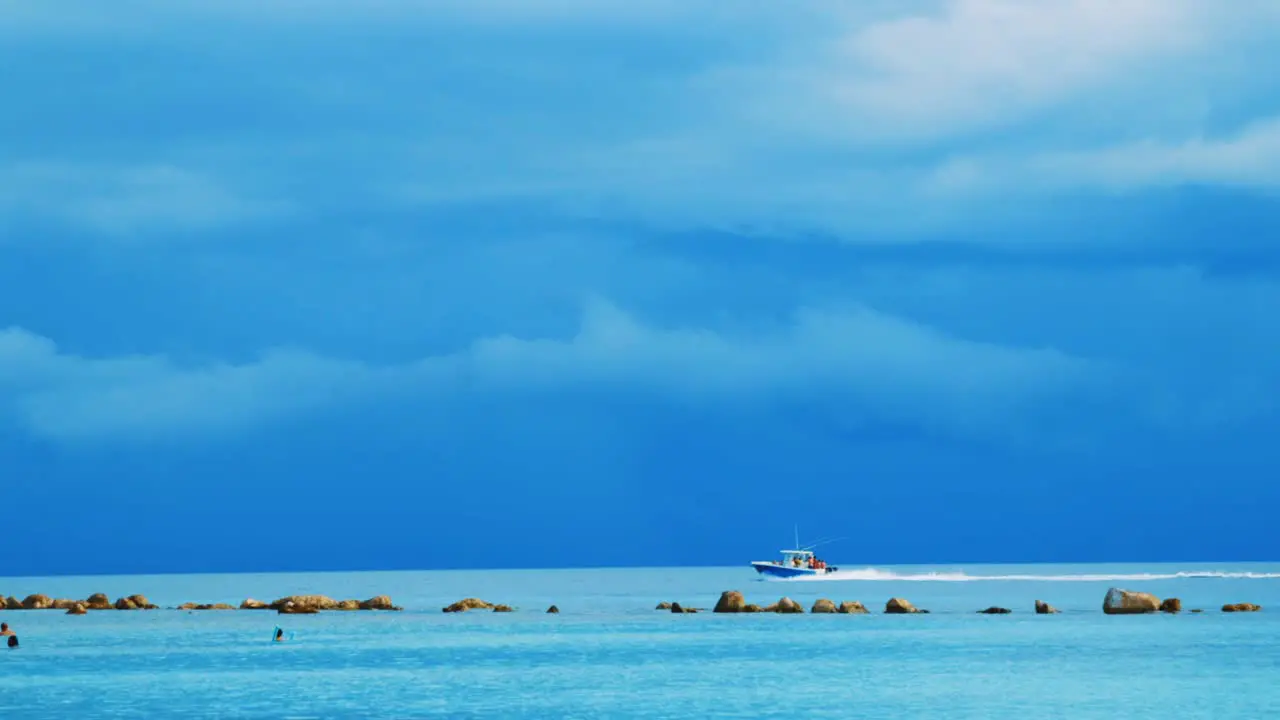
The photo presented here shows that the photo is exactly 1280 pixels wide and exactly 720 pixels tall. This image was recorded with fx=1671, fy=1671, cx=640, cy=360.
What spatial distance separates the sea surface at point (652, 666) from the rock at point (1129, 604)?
131 centimetres

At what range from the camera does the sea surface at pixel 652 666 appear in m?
62.6

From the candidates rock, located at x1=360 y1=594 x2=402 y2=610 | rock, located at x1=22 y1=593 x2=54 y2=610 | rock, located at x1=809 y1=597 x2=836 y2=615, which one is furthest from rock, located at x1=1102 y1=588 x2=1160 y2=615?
rock, located at x1=22 y1=593 x2=54 y2=610

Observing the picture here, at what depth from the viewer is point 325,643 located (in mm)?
96688

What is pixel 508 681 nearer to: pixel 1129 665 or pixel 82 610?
pixel 1129 665

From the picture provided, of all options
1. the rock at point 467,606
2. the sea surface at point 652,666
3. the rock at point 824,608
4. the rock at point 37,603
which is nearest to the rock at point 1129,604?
the sea surface at point 652,666

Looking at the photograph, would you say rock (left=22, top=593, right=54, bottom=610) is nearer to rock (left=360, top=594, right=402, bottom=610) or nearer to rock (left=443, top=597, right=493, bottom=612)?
rock (left=360, top=594, right=402, bottom=610)

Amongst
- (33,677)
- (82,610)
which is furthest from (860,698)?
(82,610)

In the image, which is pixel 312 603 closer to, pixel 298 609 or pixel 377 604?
pixel 298 609

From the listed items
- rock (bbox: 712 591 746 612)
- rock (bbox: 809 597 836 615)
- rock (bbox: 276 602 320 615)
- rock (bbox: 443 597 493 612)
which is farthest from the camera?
rock (bbox: 443 597 493 612)

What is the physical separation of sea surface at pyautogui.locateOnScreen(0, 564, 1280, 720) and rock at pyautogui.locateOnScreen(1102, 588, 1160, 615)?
1.31 m

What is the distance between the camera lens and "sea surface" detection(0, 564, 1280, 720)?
62594mm

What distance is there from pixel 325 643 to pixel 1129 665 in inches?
1776

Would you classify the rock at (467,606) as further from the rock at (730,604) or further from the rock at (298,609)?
the rock at (730,604)

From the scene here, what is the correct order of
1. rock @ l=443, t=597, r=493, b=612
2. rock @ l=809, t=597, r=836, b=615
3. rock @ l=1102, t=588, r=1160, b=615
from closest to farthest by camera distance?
1. rock @ l=1102, t=588, r=1160, b=615
2. rock @ l=809, t=597, r=836, b=615
3. rock @ l=443, t=597, r=493, b=612
